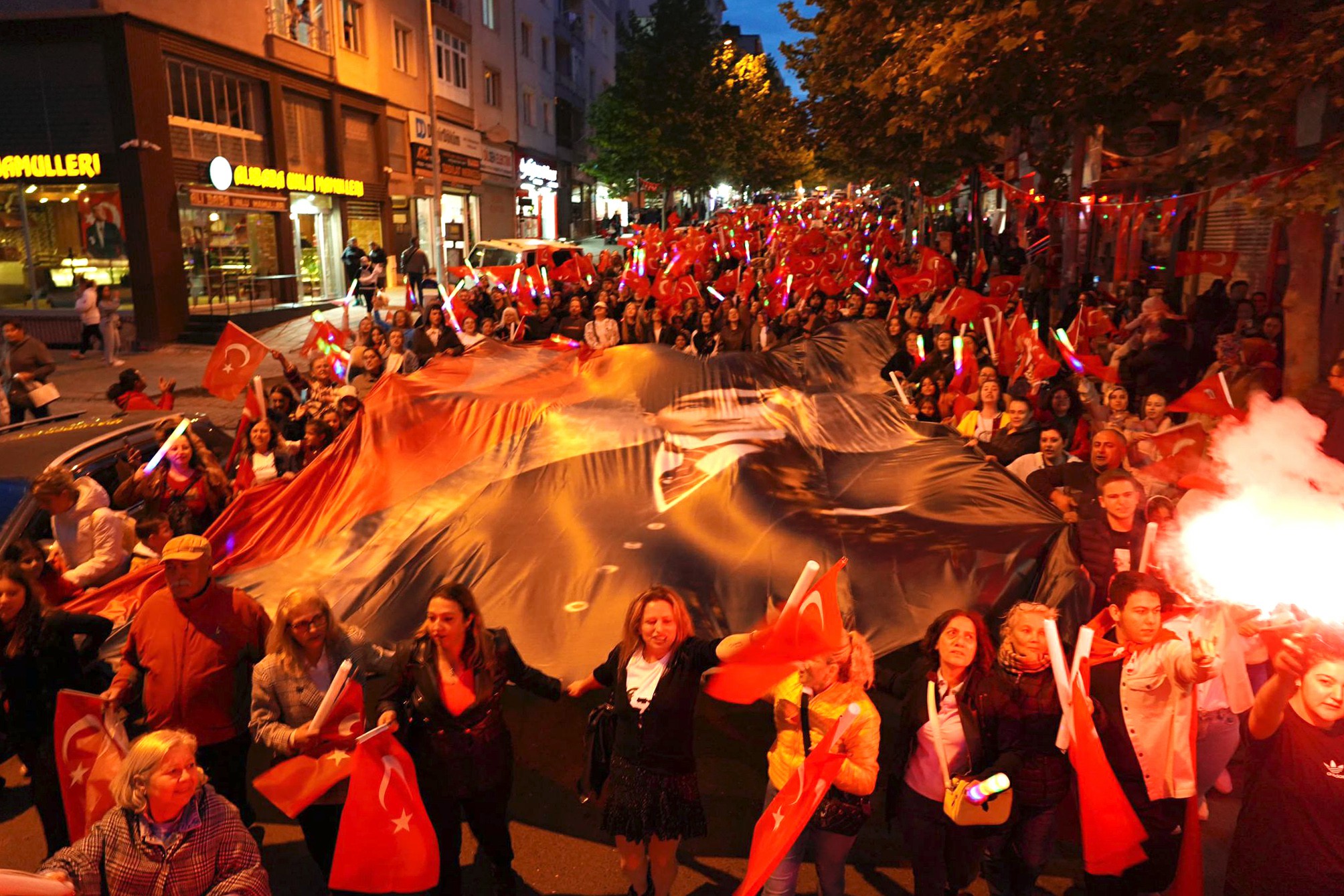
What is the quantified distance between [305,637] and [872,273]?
1609 cm

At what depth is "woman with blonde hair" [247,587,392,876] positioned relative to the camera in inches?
154

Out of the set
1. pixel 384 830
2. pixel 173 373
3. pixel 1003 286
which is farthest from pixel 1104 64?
pixel 173 373

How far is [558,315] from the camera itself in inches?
611

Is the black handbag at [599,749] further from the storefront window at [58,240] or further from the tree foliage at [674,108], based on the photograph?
the tree foliage at [674,108]

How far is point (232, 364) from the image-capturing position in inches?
356

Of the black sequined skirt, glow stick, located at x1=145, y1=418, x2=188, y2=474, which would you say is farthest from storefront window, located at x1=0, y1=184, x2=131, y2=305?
the black sequined skirt

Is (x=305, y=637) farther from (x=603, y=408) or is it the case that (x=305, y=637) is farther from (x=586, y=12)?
(x=586, y=12)

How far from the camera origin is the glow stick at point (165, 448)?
679 centimetres

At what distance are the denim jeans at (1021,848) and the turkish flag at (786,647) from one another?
3.55 ft

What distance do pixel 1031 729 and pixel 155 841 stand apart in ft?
10.7

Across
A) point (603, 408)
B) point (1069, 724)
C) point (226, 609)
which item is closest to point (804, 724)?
point (1069, 724)

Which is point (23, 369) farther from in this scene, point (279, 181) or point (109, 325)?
point (279, 181)

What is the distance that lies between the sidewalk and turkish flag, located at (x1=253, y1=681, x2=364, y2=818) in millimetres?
8659

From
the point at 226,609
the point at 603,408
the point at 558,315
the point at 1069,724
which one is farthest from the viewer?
the point at 558,315
